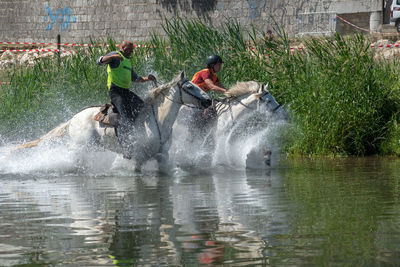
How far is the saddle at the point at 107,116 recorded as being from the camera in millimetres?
→ 11828

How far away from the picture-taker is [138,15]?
1438 inches

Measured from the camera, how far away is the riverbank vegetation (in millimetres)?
15266

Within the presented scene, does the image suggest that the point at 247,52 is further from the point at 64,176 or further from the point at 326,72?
the point at 64,176

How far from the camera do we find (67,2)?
38531mm

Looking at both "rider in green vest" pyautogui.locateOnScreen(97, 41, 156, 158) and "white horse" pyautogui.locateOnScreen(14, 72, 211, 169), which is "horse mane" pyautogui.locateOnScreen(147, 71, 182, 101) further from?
"rider in green vest" pyautogui.locateOnScreen(97, 41, 156, 158)

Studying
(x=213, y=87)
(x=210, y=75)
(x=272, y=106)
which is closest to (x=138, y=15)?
(x=210, y=75)

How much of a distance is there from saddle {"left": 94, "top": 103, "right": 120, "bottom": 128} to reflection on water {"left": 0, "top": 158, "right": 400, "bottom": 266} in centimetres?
91

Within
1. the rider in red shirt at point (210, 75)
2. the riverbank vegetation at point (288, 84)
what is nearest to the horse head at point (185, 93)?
the rider in red shirt at point (210, 75)

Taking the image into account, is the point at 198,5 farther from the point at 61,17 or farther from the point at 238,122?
the point at 238,122

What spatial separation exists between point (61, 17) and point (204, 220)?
3279 cm

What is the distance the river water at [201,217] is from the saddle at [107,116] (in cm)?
77

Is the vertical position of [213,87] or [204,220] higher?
[213,87]

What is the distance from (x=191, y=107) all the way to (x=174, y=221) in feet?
16.3

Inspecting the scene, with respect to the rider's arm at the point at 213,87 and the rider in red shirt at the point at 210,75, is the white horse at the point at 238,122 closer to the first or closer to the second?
the rider's arm at the point at 213,87
